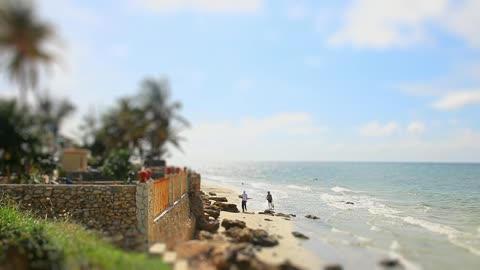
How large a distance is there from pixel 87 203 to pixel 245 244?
5.65m

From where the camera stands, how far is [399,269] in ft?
44.1

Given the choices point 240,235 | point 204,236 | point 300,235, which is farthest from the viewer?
point 300,235

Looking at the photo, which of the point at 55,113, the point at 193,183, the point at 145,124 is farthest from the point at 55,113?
the point at 193,183

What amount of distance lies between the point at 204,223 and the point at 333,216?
11067mm

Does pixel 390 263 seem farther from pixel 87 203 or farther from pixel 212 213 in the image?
pixel 212 213

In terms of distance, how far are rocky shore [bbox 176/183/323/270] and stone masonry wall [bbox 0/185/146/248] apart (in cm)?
220

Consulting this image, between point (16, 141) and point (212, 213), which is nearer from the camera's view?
point (212, 213)

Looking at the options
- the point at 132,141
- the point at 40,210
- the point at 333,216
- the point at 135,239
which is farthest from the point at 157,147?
the point at 135,239

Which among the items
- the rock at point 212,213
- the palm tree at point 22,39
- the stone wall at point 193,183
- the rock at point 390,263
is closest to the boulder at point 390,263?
the rock at point 390,263

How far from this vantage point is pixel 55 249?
9523 millimetres

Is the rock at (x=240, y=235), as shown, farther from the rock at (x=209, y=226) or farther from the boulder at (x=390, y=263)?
the boulder at (x=390, y=263)

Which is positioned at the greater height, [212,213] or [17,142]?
[17,142]

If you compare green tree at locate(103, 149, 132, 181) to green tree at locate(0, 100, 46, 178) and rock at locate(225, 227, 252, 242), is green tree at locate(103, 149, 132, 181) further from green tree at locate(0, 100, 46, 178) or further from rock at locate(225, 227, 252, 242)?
rock at locate(225, 227, 252, 242)

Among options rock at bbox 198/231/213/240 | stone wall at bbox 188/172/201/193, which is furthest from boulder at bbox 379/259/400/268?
stone wall at bbox 188/172/201/193
